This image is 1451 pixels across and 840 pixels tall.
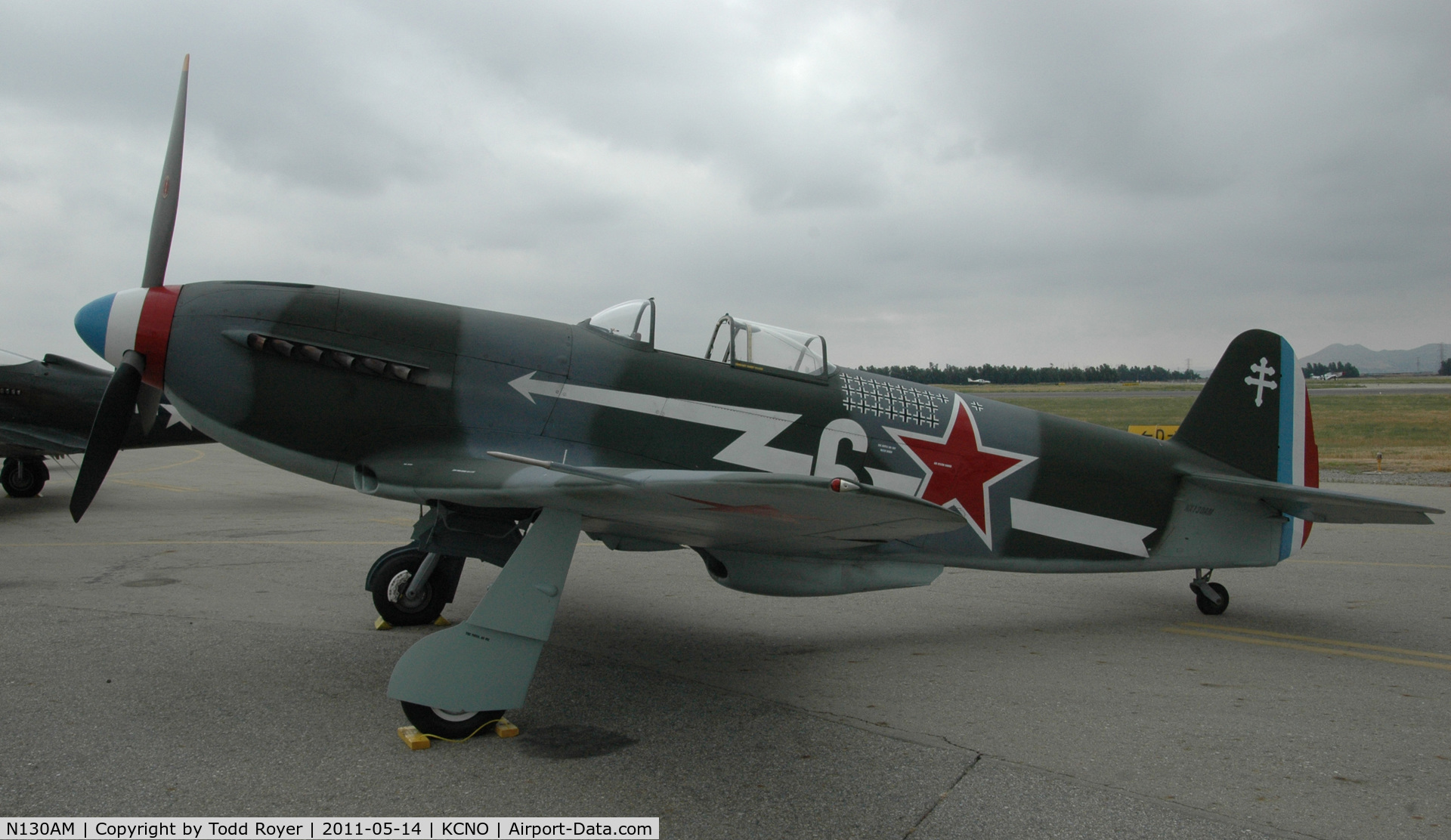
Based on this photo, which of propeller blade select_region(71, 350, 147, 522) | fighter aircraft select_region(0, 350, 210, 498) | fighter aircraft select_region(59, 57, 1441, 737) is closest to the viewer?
fighter aircraft select_region(59, 57, 1441, 737)

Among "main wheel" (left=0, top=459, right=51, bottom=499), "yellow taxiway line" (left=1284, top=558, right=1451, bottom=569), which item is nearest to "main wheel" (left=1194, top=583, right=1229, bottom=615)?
"yellow taxiway line" (left=1284, top=558, right=1451, bottom=569)

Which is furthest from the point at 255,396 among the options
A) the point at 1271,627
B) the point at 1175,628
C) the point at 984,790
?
the point at 1271,627

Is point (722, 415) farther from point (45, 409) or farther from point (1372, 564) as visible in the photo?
point (45, 409)

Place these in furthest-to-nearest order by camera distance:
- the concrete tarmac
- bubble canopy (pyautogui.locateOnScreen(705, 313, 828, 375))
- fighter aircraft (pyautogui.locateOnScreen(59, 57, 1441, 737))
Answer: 1. bubble canopy (pyautogui.locateOnScreen(705, 313, 828, 375))
2. fighter aircraft (pyautogui.locateOnScreen(59, 57, 1441, 737))
3. the concrete tarmac

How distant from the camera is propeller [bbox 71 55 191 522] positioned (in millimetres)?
4598

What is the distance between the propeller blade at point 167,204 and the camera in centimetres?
512

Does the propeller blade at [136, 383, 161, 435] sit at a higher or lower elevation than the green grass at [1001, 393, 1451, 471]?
higher

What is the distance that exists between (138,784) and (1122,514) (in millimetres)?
6088

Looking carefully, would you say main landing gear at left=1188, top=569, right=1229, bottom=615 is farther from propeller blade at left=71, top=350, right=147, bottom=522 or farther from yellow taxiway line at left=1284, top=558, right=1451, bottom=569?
propeller blade at left=71, top=350, right=147, bottom=522

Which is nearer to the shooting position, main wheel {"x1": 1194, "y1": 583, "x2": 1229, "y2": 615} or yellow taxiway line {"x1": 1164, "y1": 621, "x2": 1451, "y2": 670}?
yellow taxiway line {"x1": 1164, "y1": 621, "x2": 1451, "y2": 670}

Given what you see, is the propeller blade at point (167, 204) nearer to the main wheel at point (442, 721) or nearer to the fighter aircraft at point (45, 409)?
the main wheel at point (442, 721)

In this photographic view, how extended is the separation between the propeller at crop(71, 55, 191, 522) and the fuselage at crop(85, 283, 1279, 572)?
0.26 m

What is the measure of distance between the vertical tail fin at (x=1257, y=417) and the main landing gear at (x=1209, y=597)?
0.98 m

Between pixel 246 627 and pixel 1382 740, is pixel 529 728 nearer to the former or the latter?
pixel 246 627
